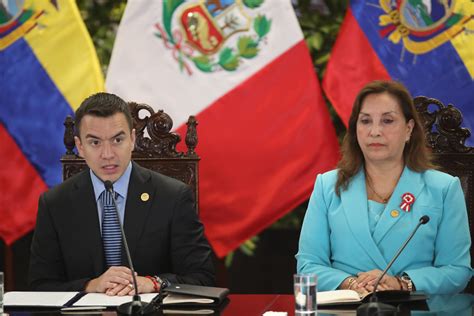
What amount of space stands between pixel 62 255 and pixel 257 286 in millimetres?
2003

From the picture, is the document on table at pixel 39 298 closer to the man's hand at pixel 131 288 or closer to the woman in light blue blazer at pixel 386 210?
the man's hand at pixel 131 288

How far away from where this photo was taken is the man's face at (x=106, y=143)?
3031mm

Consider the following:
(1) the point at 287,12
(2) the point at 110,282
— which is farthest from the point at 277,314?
(1) the point at 287,12

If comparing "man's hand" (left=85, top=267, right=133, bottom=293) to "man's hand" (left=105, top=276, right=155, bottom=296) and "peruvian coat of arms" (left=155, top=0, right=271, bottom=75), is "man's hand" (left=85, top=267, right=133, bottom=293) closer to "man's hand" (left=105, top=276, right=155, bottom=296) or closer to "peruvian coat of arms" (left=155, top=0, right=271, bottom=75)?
"man's hand" (left=105, top=276, right=155, bottom=296)

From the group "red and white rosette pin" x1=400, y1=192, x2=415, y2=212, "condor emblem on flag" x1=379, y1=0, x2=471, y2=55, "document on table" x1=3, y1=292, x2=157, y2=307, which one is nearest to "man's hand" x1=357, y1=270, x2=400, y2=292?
"red and white rosette pin" x1=400, y1=192, x2=415, y2=212

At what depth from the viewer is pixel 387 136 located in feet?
10.0

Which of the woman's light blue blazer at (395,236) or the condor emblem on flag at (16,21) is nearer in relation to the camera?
the woman's light blue blazer at (395,236)

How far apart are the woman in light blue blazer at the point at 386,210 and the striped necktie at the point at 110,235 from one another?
0.65 m

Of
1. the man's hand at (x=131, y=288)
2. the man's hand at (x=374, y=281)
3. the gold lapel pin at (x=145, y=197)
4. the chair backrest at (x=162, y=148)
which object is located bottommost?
the man's hand at (x=374, y=281)

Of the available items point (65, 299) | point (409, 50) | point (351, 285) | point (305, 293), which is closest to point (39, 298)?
point (65, 299)

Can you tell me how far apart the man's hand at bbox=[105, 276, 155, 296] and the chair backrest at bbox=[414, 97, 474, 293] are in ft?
4.39

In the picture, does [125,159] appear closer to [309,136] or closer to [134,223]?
[134,223]

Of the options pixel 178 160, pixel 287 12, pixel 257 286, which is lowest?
pixel 257 286

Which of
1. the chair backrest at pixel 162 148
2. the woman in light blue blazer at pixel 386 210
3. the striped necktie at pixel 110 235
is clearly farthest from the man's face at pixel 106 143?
the woman in light blue blazer at pixel 386 210
